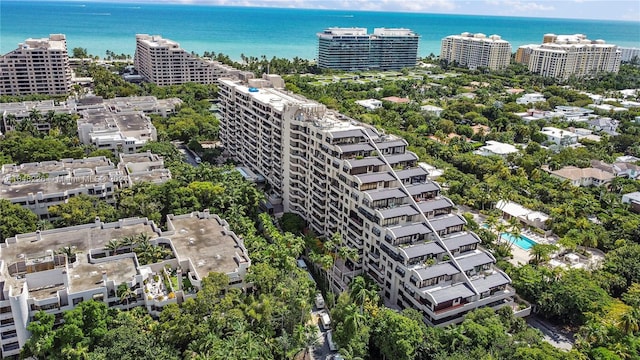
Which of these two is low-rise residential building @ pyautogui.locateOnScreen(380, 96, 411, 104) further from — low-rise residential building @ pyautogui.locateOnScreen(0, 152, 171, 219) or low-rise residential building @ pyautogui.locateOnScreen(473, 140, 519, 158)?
low-rise residential building @ pyautogui.locateOnScreen(0, 152, 171, 219)

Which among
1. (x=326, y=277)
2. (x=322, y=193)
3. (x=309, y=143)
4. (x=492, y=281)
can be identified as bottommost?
(x=326, y=277)

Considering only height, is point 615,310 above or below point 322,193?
below

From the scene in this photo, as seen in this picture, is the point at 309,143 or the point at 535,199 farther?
the point at 535,199

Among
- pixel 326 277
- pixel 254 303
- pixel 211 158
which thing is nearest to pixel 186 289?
pixel 254 303

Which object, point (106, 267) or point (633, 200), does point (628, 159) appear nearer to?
point (633, 200)

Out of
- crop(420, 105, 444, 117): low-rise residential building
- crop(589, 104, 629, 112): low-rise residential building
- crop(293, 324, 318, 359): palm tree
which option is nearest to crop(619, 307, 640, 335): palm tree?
crop(293, 324, 318, 359): palm tree

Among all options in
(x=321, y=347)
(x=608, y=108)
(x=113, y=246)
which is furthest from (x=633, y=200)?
(x=608, y=108)

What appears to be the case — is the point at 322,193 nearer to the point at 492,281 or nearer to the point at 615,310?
the point at 492,281

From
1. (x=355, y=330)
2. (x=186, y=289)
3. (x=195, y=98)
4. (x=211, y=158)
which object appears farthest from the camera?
(x=195, y=98)
